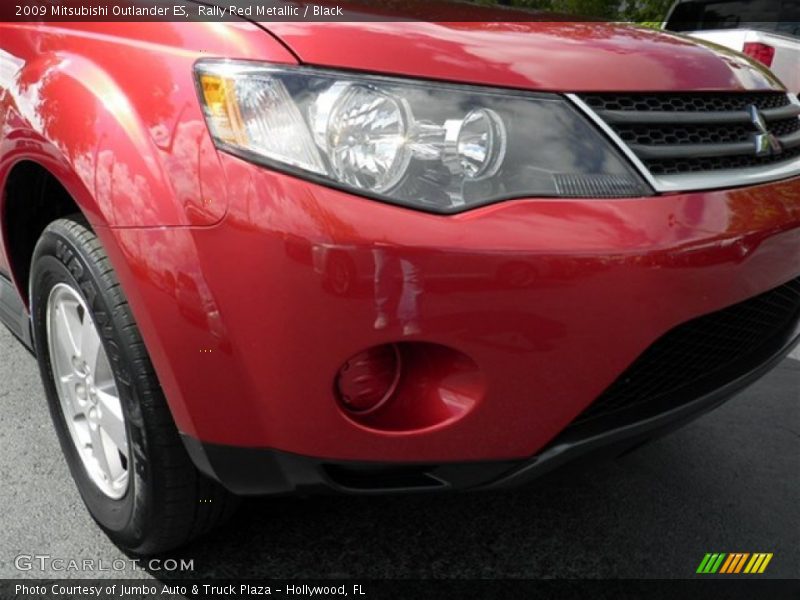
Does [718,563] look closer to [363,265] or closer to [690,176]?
[690,176]

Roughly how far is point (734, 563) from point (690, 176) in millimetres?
1109

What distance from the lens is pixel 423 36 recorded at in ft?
4.91

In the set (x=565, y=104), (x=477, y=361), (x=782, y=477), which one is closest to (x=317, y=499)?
(x=477, y=361)

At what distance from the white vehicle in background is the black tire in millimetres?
6073

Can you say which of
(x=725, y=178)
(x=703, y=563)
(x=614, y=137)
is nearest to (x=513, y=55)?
(x=614, y=137)

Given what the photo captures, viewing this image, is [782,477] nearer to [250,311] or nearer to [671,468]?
[671,468]

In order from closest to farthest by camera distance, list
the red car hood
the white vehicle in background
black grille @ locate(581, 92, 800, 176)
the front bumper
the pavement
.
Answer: the front bumper → the red car hood → black grille @ locate(581, 92, 800, 176) → the pavement → the white vehicle in background

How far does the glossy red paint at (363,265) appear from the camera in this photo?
4.21 feet

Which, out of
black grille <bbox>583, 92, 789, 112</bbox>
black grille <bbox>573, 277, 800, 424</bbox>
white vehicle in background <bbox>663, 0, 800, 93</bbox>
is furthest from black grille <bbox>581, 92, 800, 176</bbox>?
white vehicle in background <bbox>663, 0, 800, 93</bbox>

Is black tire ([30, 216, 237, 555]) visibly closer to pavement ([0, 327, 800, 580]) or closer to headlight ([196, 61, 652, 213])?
pavement ([0, 327, 800, 580])

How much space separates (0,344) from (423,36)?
96.7 inches

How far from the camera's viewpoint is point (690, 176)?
1.55m

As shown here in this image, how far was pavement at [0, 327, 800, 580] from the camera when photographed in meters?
1.94

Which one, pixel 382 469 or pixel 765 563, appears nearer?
pixel 382 469
